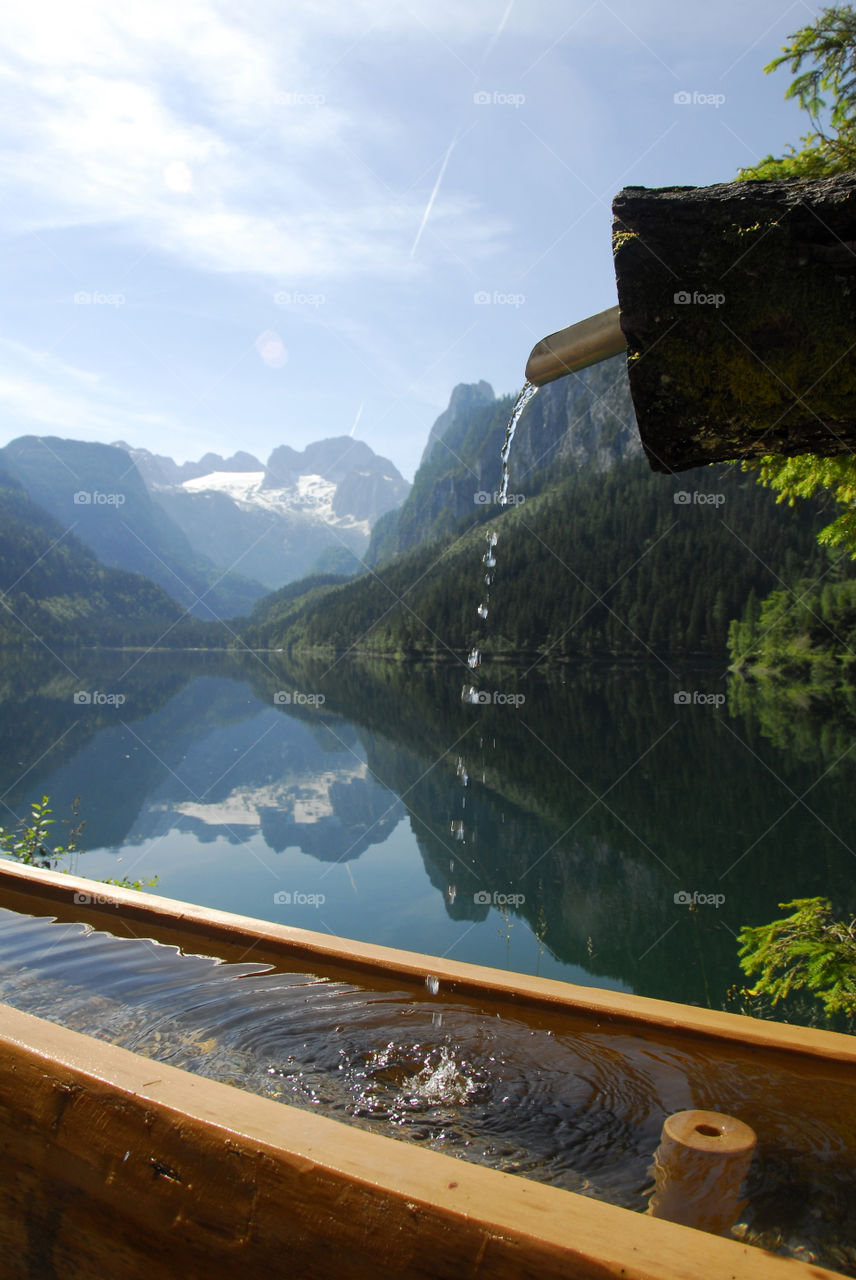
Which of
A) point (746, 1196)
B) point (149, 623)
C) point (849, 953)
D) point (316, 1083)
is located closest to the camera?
point (746, 1196)

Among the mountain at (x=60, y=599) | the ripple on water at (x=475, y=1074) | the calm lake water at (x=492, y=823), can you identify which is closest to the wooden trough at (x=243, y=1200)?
the ripple on water at (x=475, y=1074)

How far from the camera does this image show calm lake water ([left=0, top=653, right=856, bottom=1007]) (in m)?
9.72

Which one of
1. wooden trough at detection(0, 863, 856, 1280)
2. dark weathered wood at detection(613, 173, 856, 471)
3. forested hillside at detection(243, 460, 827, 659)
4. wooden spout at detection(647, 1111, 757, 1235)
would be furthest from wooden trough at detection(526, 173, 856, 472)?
forested hillside at detection(243, 460, 827, 659)

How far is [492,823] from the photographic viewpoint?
1549 centimetres

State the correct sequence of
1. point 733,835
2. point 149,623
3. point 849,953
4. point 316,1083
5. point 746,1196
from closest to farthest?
point 746,1196 < point 316,1083 < point 849,953 < point 733,835 < point 149,623

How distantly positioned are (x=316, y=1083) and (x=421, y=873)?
10.5 m

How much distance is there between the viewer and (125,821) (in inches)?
629

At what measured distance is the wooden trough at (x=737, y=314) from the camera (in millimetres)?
1227

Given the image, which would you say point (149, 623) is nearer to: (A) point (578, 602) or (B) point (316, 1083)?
(A) point (578, 602)

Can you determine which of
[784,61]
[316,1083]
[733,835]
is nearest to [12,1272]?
[316,1083]

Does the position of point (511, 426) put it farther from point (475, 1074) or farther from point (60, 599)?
point (60, 599)

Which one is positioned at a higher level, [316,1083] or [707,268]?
[707,268]

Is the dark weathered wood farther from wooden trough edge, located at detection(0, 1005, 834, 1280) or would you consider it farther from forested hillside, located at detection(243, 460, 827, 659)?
forested hillside, located at detection(243, 460, 827, 659)

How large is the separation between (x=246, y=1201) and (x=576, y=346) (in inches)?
59.4
